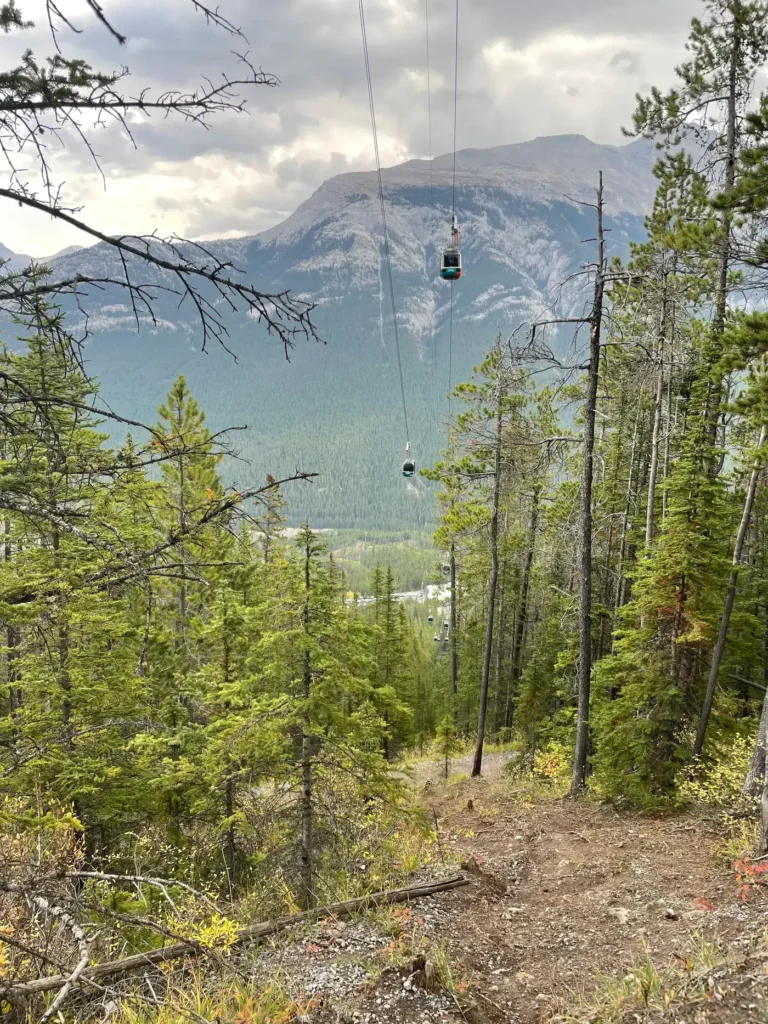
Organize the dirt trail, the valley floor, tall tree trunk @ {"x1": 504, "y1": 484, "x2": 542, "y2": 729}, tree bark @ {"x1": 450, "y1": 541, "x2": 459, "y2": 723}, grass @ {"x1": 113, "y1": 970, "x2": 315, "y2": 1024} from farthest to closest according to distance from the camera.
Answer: tree bark @ {"x1": 450, "y1": 541, "x2": 459, "y2": 723}
tall tree trunk @ {"x1": 504, "y1": 484, "x2": 542, "y2": 729}
the dirt trail
the valley floor
grass @ {"x1": 113, "y1": 970, "x2": 315, "y2": 1024}

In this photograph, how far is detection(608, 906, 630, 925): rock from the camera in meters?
5.90

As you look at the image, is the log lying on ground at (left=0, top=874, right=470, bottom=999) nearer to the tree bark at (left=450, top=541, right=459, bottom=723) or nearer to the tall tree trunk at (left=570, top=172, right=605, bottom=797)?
the tall tree trunk at (left=570, top=172, right=605, bottom=797)

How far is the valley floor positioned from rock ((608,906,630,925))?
24 millimetres

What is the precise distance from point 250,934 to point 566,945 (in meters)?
3.08

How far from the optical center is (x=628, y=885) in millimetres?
6902

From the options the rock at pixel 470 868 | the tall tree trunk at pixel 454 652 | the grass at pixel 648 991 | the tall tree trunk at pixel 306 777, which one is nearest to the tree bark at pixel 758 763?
the rock at pixel 470 868

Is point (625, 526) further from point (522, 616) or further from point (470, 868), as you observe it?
point (470, 868)

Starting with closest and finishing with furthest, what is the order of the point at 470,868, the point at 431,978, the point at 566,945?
the point at 431,978 < the point at 566,945 < the point at 470,868

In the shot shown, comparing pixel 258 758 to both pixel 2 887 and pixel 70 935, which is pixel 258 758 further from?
pixel 2 887

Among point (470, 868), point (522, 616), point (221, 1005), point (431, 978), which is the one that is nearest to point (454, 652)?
point (522, 616)

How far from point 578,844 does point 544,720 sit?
29.6ft

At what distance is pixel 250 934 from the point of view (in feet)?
16.7

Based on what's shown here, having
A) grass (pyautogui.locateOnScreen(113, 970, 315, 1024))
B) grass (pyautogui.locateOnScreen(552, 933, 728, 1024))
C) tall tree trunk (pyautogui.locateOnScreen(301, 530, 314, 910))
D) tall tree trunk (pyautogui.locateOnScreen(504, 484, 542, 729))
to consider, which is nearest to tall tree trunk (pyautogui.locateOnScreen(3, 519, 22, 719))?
tall tree trunk (pyautogui.locateOnScreen(301, 530, 314, 910))

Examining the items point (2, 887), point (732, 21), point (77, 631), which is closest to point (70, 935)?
point (2, 887)
